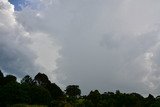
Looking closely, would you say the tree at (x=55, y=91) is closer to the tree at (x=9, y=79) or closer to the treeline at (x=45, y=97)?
the treeline at (x=45, y=97)

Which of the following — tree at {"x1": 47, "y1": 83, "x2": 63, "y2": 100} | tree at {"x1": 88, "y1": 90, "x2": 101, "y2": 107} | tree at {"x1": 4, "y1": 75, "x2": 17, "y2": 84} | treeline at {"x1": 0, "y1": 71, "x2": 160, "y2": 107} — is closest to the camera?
treeline at {"x1": 0, "y1": 71, "x2": 160, "y2": 107}

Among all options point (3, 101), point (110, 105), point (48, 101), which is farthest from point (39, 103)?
point (110, 105)

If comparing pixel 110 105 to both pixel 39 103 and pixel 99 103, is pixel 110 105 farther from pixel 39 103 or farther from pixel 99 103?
pixel 39 103

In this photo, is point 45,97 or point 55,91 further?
point 55,91

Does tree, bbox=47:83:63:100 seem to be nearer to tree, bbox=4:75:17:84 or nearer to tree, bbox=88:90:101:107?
tree, bbox=88:90:101:107

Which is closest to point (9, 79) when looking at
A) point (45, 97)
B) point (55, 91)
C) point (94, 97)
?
point (55, 91)

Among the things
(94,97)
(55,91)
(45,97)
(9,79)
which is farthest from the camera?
(55,91)

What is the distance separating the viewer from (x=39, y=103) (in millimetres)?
164125

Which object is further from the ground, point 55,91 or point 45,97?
point 55,91

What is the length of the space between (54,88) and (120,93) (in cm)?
3143

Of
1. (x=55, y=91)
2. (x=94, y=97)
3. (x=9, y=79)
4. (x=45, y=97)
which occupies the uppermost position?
(x=9, y=79)

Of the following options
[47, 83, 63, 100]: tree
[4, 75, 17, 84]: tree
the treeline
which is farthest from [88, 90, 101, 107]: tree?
[4, 75, 17, 84]: tree

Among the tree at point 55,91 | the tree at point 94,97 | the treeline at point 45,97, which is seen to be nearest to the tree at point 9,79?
the treeline at point 45,97

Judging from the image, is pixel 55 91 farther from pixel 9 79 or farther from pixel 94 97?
pixel 9 79
